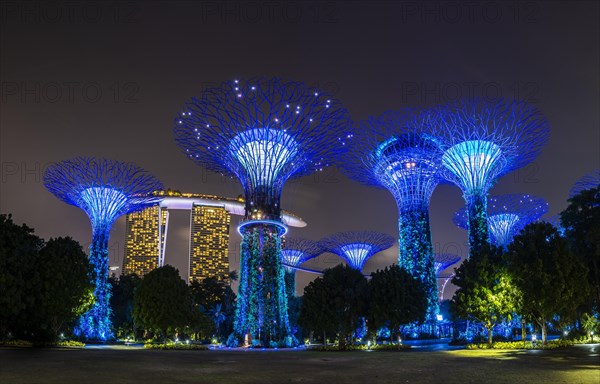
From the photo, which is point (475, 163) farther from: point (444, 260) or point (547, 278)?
point (444, 260)

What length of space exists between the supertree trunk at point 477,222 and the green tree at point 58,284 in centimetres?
3786

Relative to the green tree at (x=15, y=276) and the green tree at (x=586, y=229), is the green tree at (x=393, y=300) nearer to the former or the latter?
the green tree at (x=586, y=229)

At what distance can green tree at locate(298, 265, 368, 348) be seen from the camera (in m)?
42.2

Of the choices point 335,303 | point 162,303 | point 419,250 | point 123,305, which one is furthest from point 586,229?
point 123,305

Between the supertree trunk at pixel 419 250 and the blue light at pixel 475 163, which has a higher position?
the blue light at pixel 475 163

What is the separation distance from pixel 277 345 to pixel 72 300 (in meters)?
16.8

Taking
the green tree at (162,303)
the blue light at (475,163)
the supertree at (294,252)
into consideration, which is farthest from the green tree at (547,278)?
the supertree at (294,252)

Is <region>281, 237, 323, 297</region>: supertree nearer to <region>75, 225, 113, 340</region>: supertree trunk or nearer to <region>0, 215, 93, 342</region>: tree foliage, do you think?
<region>75, 225, 113, 340</region>: supertree trunk

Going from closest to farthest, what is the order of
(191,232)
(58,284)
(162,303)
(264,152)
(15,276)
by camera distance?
(15,276), (58,284), (162,303), (264,152), (191,232)

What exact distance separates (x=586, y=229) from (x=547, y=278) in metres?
18.8

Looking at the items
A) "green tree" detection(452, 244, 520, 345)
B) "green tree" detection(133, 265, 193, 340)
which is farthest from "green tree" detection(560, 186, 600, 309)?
"green tree" detection(133, 265, 193, 340)

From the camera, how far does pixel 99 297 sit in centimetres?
5850

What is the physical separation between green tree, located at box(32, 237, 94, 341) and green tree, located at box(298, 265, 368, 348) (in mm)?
18331

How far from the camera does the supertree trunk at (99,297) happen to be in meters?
56.8
